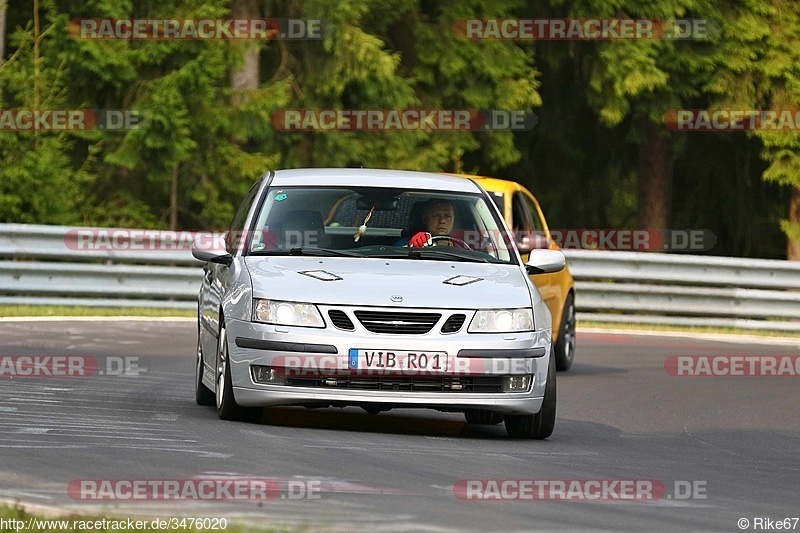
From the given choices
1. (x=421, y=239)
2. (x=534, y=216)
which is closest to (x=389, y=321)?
(x=421, y=239)

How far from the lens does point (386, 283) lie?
10828 millimetres

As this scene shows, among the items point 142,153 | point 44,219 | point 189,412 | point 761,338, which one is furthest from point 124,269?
point 189,412

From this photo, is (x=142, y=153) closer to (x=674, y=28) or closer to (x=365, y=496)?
(x=674, y=28)

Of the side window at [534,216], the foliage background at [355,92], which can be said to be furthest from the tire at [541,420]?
the foliage background at [355,92]

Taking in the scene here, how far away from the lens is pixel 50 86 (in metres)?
25.9

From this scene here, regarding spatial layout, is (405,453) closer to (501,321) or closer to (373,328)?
(373,328)

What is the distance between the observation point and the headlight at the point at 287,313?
10.7 meters

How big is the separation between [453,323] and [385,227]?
66.5 inches

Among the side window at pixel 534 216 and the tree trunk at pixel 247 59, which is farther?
the tree trunk at pixel 247 59

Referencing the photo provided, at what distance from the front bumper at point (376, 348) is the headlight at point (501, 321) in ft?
0.12

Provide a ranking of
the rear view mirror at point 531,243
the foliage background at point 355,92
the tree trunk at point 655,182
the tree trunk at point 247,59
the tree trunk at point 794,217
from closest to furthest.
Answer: the rear view mirror at point 531,243 < the foliage background at point 355,92 < the tree trunk at point 247,59 < the tree trunk at point 794,217 < the tree trunk at point 655,182

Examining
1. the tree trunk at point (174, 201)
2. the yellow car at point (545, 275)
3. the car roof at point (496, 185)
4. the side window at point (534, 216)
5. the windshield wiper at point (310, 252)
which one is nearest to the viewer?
the windshield wiper at point (310, 252)

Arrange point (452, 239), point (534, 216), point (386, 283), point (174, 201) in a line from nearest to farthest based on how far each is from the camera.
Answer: point (386, 283), point (452, 239), point (534, 216), point (174, 201)

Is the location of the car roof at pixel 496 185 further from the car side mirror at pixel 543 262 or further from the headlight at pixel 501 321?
the headlight at pixel 501 321
